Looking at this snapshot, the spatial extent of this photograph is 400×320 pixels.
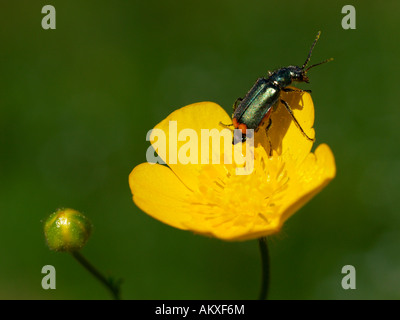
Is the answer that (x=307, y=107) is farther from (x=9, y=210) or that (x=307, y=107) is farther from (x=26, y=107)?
(x=26, y=107)

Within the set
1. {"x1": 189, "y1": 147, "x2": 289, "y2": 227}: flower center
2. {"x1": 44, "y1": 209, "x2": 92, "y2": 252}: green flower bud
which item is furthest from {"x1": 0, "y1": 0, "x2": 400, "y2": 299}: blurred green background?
{"x1": 44, "y1": 209, "x2": 92, "y2": 252}: green flower bud

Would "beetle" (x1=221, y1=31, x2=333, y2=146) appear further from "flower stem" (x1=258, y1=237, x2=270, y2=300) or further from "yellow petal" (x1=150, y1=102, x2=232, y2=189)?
"flower stem" (x1=258, y1=237, x2=270, y2=300)

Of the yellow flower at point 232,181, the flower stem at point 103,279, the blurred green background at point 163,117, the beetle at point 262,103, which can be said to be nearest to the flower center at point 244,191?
the yellow flower at point 232,181

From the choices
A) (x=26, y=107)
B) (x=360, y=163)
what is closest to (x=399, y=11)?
(x=360, y=163)

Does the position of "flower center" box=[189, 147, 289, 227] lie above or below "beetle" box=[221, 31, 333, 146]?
below

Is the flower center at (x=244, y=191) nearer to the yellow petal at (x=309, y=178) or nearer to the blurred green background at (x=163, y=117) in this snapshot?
the yellow petal at (x=309, y=178)
